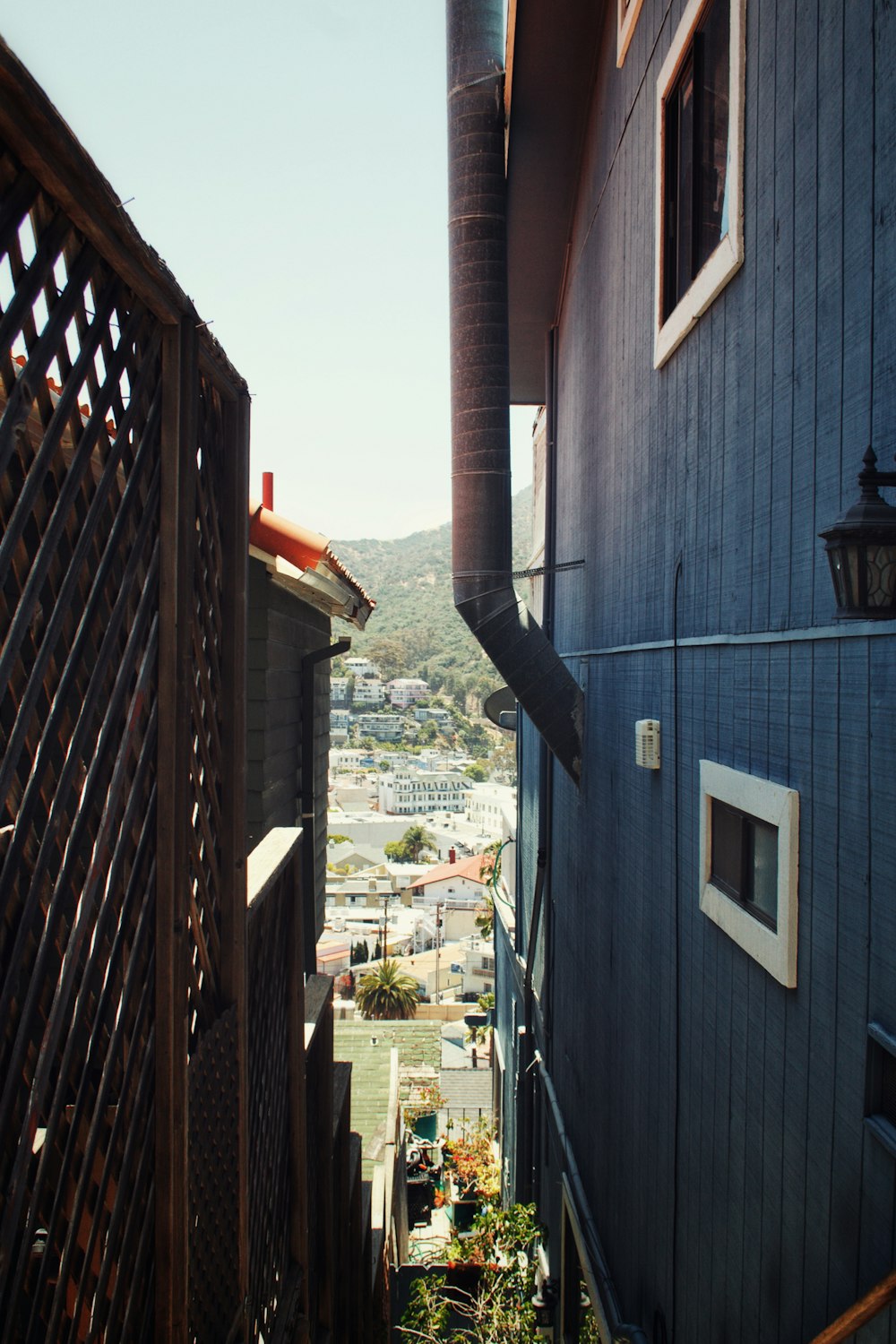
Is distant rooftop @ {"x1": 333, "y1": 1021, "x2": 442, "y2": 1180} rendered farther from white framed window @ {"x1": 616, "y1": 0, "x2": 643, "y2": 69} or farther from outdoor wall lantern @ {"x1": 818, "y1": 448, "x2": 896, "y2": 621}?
white framed window @ {"x1": 616, "y1": 0, "x2": 643, "y2": 69}

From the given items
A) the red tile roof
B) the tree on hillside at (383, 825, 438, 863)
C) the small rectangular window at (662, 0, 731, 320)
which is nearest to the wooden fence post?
the small rectangular window at (662, 0, 731, 320)

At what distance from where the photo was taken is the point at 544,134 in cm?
664

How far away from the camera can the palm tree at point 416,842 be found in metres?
83.6

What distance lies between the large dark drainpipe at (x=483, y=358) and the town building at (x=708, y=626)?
0.9 inches

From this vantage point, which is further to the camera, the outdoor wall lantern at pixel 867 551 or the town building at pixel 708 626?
the town building at pixel 708 626

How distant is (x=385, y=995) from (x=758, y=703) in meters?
31.2

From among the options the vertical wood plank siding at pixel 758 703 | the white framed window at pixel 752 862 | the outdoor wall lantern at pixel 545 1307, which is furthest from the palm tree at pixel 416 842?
the white framed window at pixel 752 862

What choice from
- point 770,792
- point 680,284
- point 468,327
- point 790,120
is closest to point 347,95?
point 468,327

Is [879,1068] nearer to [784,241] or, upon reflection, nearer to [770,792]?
[770,792]

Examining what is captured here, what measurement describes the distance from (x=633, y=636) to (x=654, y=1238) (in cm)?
276

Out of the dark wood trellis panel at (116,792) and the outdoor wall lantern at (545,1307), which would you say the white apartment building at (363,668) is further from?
the dark wood trellis panel at (116,792)

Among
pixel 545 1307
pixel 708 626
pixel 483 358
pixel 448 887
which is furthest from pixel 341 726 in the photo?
pixel 708 626

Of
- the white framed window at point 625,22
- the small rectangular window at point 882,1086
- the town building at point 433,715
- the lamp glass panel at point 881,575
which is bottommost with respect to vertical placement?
the town building at point 433,715

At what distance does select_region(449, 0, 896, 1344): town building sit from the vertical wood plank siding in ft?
0.05
